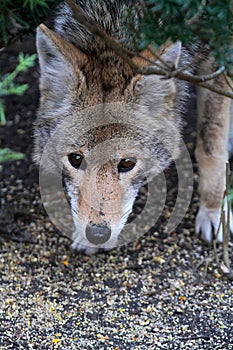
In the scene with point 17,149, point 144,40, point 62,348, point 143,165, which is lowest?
point 62,348

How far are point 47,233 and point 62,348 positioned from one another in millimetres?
1231

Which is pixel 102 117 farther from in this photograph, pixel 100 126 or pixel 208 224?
pixel 208 224

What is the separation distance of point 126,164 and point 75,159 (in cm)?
30

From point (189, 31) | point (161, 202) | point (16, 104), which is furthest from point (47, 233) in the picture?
point (189, 31)

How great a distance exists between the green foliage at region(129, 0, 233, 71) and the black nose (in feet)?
4.26

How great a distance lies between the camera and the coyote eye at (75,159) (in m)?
3.98

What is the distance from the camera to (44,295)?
4.17 meters

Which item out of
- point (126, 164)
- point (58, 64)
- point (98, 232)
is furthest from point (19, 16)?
point (98, 232)

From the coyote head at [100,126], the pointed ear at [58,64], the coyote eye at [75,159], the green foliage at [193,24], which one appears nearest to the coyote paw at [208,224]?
the coyote head at [100,126]

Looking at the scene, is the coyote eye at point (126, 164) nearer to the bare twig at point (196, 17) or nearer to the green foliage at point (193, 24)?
the green foliage at point (193, 24)

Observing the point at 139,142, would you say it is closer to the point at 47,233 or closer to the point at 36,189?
the point at 47,233

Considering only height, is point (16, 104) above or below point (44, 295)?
above

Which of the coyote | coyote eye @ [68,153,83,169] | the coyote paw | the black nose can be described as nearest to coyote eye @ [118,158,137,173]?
the coyote

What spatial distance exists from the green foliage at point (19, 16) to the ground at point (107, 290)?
128 cm
